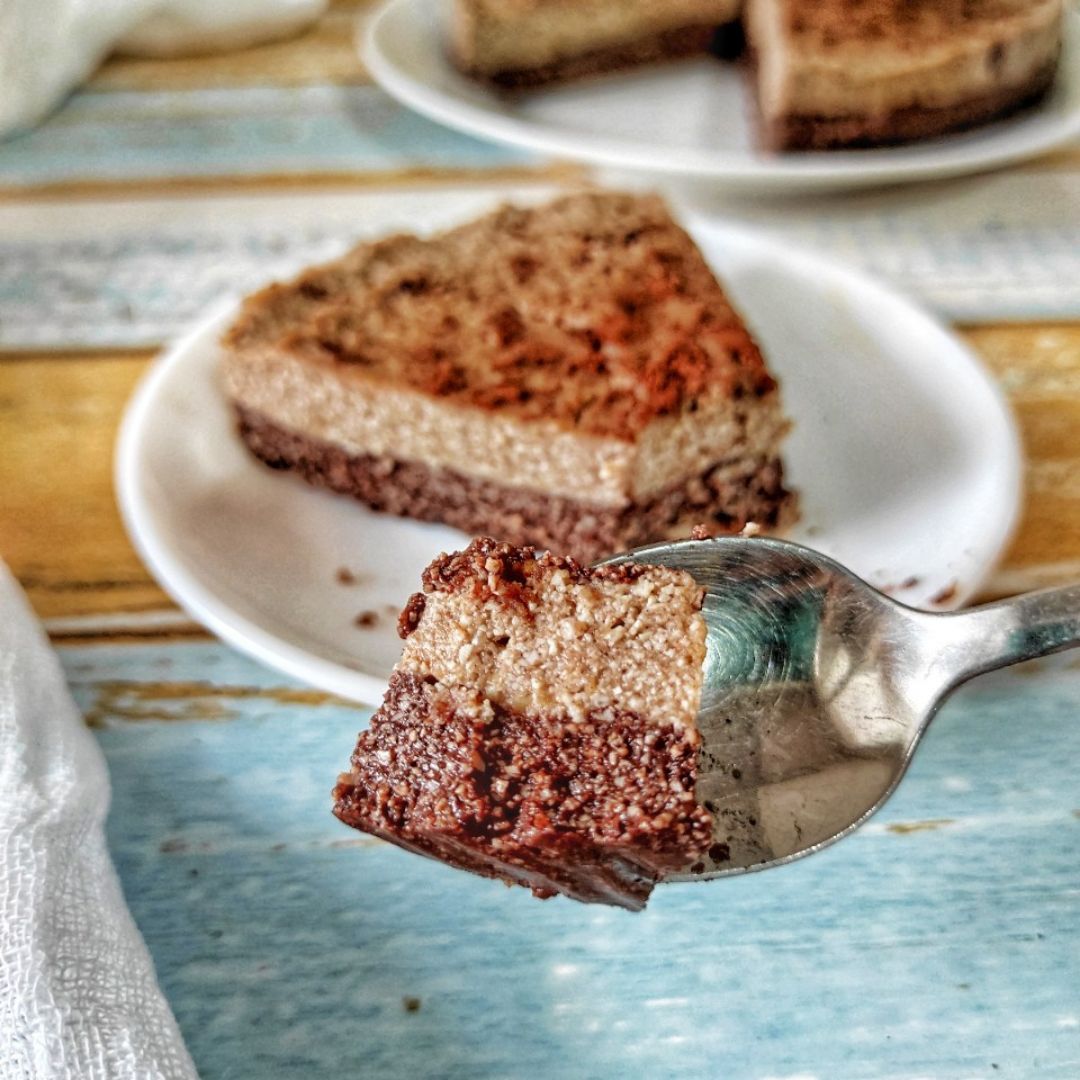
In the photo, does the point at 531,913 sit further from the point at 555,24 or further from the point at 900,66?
the point at 555,24

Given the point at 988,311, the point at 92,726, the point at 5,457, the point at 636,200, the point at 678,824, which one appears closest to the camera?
the point at 678,824

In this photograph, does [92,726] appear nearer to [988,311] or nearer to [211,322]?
[211,322]

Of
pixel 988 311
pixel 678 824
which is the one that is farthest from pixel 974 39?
pixel 678 824

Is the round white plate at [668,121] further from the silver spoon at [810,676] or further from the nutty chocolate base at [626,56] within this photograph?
the silver spoon at [810,676]

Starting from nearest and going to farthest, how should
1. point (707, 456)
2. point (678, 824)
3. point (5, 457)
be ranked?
point (678, 824)
point (707, 456)
point (5, 457)

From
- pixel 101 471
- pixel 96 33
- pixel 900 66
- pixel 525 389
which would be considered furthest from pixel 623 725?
pixel 96 33

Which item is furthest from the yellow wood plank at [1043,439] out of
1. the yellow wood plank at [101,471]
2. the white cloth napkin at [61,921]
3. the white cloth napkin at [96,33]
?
the white cloth napkin at [96,33]
